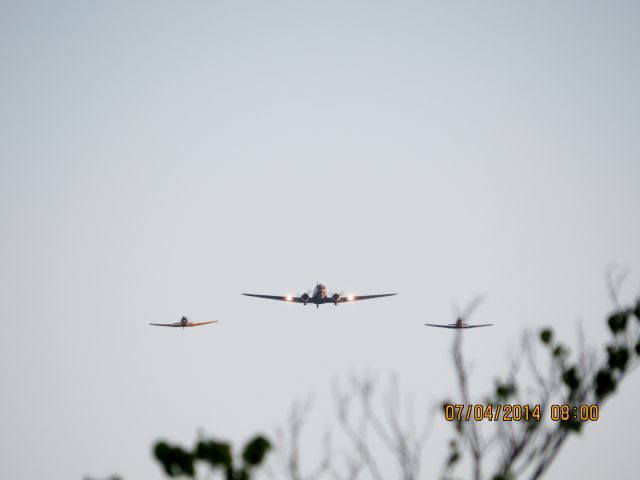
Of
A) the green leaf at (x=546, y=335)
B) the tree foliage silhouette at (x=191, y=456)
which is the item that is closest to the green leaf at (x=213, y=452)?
Result: the tree foliage silhouette at (x=191, y=456)

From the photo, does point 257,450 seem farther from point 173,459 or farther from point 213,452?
point 173,459

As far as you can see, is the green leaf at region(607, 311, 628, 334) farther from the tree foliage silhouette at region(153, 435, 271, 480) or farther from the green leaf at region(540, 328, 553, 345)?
the tree foliage silhouette at region(153, 435, 271, 480)

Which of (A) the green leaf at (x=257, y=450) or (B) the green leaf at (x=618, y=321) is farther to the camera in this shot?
(B) the green leaf at (x=618, y=321)

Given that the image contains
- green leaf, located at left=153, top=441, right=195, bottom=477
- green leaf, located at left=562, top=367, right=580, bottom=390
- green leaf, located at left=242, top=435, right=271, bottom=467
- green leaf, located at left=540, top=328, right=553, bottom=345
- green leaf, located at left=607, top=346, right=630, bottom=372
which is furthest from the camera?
green leaf, located at left=540, top=328, right=553, bottom=345

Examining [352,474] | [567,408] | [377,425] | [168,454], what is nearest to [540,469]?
[567,408]

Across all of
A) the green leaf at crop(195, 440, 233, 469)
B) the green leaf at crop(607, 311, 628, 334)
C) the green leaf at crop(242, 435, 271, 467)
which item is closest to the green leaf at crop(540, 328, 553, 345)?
the green leaf at crop(607, 311, 628, 334)

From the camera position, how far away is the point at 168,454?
8.68 m

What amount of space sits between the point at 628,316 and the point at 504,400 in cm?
332

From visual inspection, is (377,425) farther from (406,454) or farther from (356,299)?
(356,299)

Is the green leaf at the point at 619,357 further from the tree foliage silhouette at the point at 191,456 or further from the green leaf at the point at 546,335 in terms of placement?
the tree foliage silhouette at the point at 191,456

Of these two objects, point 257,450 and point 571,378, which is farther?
point 571,378

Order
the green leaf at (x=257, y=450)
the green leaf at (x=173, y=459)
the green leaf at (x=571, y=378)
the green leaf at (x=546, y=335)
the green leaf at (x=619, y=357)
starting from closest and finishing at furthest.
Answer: the green leaf at (x=173, y=459) → the green leaf at (x=257, y=450) → the green leaf at (x=619, y=357) → the green leaf at (x=571, y=378) → the green leaf at (x=546, y=335)

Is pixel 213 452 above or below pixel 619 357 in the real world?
below

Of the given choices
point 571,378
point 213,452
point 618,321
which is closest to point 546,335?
point 571,378
